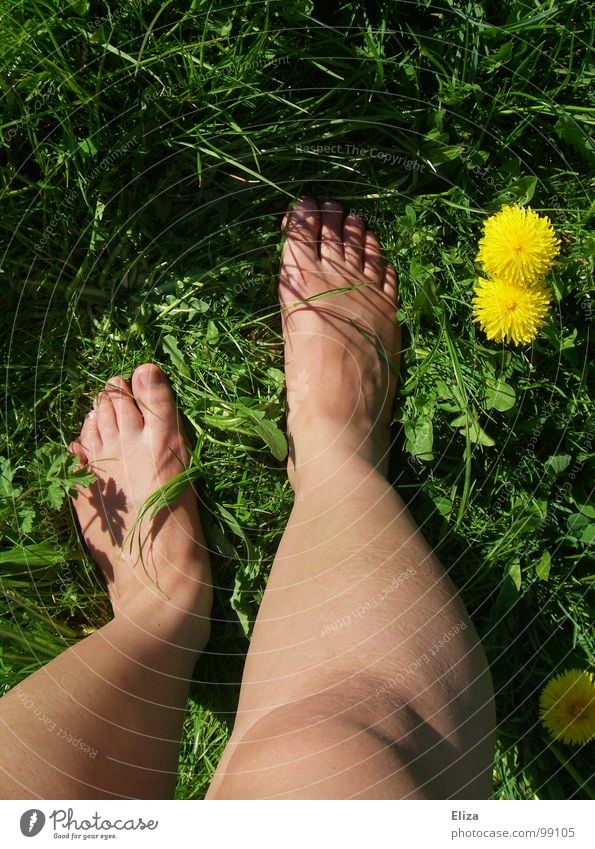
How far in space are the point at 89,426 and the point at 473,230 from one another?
0.83m

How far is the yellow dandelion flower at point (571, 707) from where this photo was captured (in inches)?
50.0

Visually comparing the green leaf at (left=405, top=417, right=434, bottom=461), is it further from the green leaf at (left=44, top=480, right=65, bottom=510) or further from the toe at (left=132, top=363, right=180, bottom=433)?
the green leaf at (left=44, top=480, right=65, bottom=510)

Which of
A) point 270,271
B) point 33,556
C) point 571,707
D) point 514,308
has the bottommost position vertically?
point 571,707

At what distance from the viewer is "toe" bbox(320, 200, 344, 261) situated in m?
1.39

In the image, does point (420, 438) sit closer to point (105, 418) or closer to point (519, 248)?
point (519, 248)

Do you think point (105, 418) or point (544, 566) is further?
point (105, 418)

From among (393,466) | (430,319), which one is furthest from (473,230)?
(393,466)

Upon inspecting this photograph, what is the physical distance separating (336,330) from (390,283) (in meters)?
0.14

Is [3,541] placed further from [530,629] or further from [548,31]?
[548,31]

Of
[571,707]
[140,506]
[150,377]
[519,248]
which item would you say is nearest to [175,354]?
[150,377]

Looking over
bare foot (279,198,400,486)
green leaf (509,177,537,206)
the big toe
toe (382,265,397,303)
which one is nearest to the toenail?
bare foot (279,198,400,486)

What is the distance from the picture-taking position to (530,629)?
1.36 m

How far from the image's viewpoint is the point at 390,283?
1.43m

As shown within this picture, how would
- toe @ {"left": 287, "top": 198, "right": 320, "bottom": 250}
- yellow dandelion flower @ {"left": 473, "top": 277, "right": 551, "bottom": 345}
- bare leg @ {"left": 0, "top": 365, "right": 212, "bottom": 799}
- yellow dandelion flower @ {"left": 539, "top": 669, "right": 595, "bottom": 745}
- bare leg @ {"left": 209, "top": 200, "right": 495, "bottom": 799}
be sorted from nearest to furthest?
bare leg @ {"left": 209, "top": 200, "right": 495, "bottom": 799}, bare leg @ {"left": 0, "top": 365, "right": 212, "bottom": 799}, yellow dandelion flower @ {"left": 473, "top": 277, "right": 551, "bottom": 345}, yellow dandelion flower @ {"left": 539, "top": 669, "right": 595, "bottom": 745}, toe @ {"left": 287, "top": 198, "right": 320, "bottom": 250}
